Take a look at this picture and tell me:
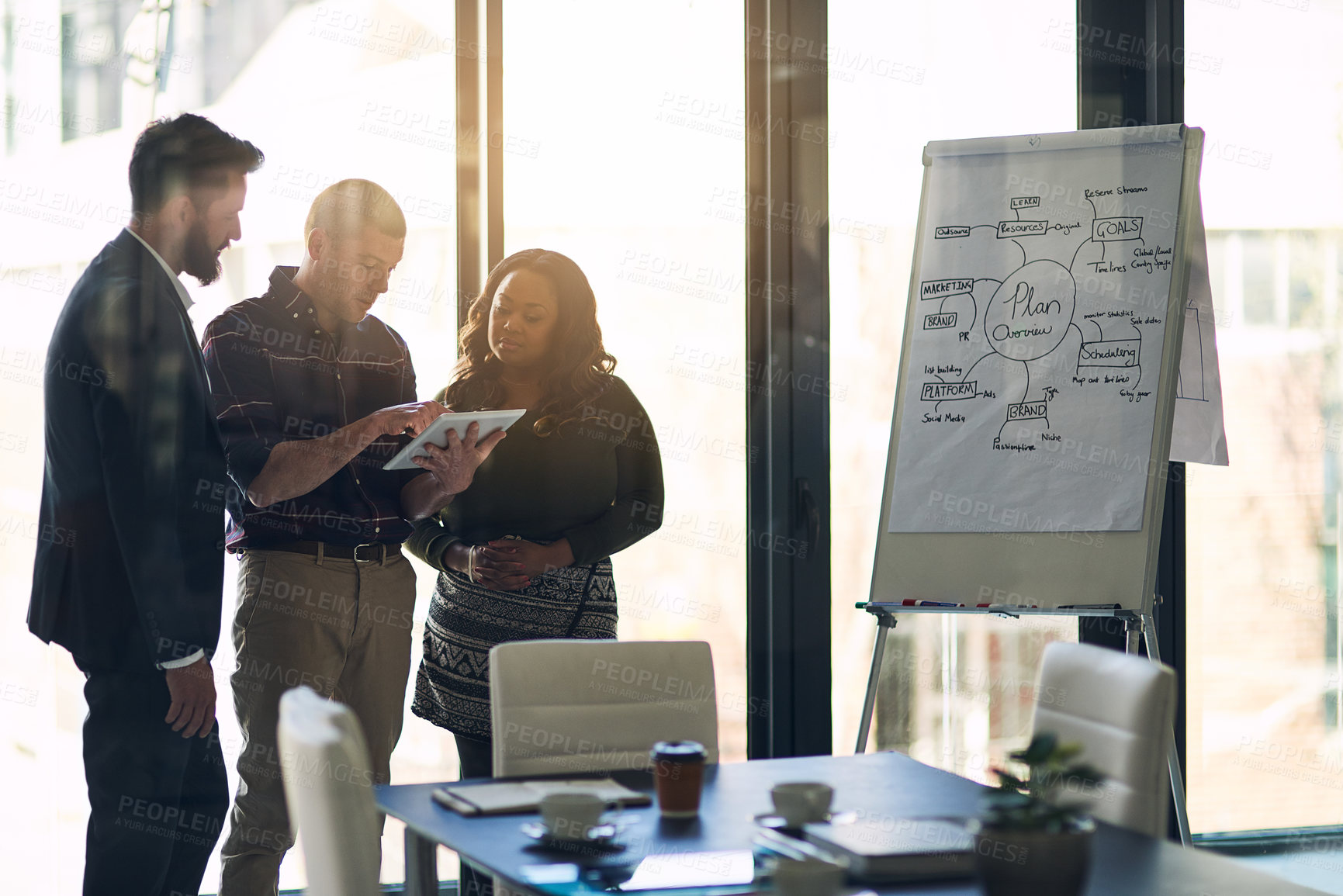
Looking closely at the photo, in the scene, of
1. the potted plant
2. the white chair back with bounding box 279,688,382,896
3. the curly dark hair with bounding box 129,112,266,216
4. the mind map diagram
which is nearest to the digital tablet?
the curly dark hair with bounding box 129,112,266,216

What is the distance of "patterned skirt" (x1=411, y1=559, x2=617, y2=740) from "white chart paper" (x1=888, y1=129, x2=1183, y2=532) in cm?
82

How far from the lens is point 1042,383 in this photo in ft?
9.89

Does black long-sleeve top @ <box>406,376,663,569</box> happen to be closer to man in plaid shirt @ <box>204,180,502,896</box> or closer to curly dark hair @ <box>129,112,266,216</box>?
man in plaid shirt @ <box>204,180,502,896</box>

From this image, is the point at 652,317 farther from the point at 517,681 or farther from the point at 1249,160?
the point at 1249,160

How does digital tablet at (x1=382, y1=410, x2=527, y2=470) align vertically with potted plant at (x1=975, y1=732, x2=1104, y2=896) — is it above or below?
above

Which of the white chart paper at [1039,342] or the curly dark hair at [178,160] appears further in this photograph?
the white chart paper at [1039,342]

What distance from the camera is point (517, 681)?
2.26m

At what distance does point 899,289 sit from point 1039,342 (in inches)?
25.5

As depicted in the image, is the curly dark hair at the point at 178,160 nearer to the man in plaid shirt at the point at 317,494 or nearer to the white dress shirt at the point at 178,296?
the white dress shirt at the point at 178,296

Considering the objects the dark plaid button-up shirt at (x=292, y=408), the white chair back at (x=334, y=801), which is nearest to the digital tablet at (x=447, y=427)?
the dark plaid button-up shirt at (x=292, y=408)

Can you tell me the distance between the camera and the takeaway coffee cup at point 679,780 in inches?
69.2

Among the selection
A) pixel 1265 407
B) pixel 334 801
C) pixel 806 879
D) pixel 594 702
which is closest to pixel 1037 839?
pixel 806 879

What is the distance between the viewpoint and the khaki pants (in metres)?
2.63

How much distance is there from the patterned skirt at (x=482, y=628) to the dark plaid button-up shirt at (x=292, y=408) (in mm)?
222
